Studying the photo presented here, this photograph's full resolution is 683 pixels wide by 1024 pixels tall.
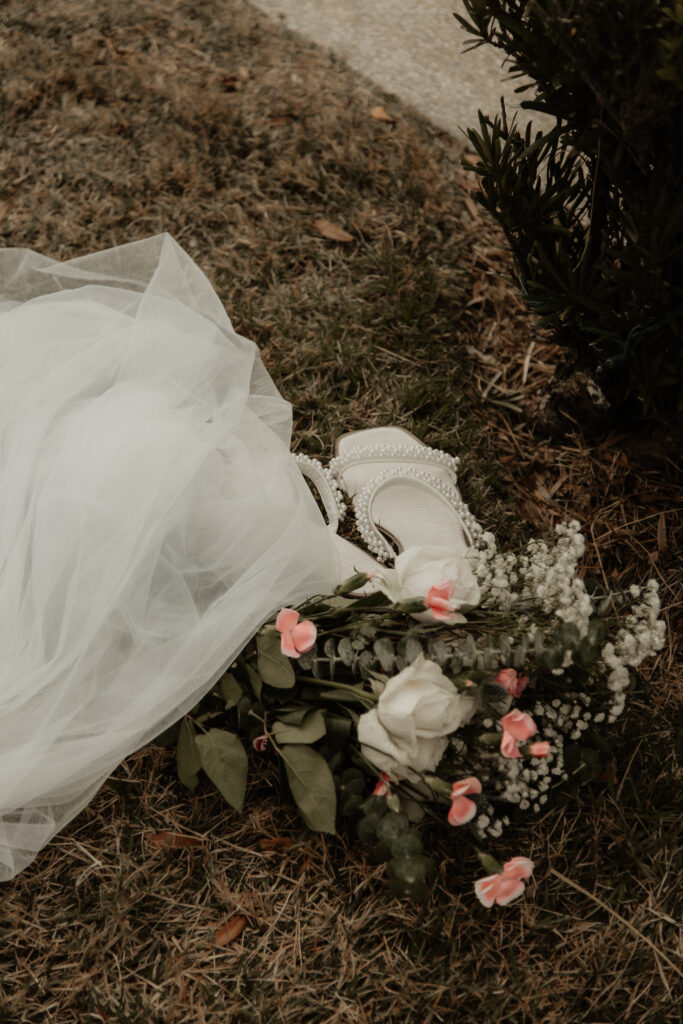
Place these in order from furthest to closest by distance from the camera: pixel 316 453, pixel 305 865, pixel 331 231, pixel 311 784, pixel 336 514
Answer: pixel 331 231
pixel 316 453
pixel 336 514
pixel 305 865
pixel 311 784

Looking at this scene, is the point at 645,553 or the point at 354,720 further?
the point at 645,553

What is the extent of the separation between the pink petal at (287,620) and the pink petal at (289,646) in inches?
0.5

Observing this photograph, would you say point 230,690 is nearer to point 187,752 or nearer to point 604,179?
point 187,752

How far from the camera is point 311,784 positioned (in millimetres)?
1576

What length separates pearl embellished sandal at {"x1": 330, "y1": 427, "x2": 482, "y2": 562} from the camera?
188 centimetres

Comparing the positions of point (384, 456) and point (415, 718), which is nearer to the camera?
point (415, 718)

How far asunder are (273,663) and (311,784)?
246 mm

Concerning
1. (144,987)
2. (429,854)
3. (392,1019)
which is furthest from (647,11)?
(144,987)

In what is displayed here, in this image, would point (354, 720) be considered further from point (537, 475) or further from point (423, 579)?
point (537, 475)

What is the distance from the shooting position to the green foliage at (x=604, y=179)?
48.3 inches

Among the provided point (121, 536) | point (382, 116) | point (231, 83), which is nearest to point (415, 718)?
point (121, 536)

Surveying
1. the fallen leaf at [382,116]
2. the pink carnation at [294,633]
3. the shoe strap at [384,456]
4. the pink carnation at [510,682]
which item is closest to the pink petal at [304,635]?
the pink carnation at [294,633]

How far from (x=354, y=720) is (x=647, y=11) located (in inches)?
50.5

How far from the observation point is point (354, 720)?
158 cm
